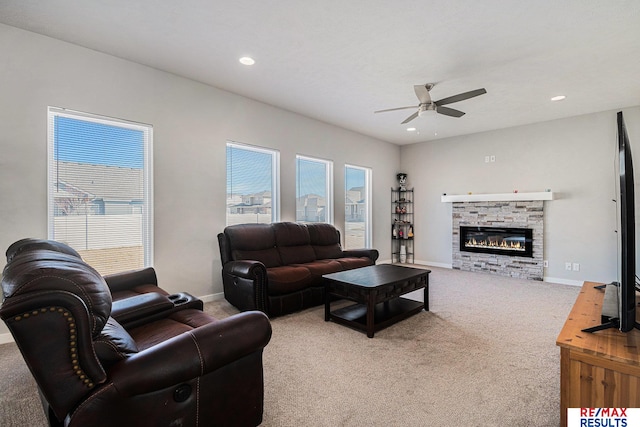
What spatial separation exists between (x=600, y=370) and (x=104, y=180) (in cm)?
Result: 435

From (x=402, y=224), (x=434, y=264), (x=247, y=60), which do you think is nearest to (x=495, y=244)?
(x=434, y=264)

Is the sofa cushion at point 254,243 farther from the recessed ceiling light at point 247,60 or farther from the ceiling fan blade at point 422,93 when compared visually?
the ceiling fan blade at point 422,93

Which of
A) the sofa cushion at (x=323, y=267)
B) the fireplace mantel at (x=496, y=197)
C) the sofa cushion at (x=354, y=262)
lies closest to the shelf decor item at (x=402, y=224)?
the fireplace mantel at (x=496, y=197)

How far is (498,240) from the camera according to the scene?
6137mm

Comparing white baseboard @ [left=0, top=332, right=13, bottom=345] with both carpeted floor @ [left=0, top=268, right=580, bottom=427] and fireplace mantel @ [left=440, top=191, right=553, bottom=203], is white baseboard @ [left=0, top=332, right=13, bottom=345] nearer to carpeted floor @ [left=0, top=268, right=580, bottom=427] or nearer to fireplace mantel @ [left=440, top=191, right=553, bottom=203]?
carpeted floor @ [left=0, top=268, right=580, bottom=427]

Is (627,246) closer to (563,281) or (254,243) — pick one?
(254,243)

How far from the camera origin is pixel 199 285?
4.09m

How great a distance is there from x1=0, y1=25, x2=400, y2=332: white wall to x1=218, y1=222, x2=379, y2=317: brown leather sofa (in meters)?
0.46

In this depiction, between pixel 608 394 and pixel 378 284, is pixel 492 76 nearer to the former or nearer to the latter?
pixel 378 284

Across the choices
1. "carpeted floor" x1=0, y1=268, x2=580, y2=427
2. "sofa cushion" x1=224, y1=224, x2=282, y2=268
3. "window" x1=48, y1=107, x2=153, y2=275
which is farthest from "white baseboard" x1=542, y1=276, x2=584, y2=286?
"window" x1=48, y1=107, x2=153, y2=275

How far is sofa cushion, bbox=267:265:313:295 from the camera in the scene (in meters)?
3.55

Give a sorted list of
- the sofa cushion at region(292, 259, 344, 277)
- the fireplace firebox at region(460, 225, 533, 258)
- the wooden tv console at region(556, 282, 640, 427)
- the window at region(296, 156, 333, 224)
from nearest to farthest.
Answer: the wooden tv console at region(556, 282, 640, 427) → the sofa cushion at region(292, 259, 344, 277) → the window at region(296, 156, 333, 224) → the fireplace firebox at region(460, 225, 533, 258)

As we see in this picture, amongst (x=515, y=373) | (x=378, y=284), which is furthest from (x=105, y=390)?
(x=515, y=373)

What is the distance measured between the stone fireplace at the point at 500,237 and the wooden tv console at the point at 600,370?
4646 millimetres
